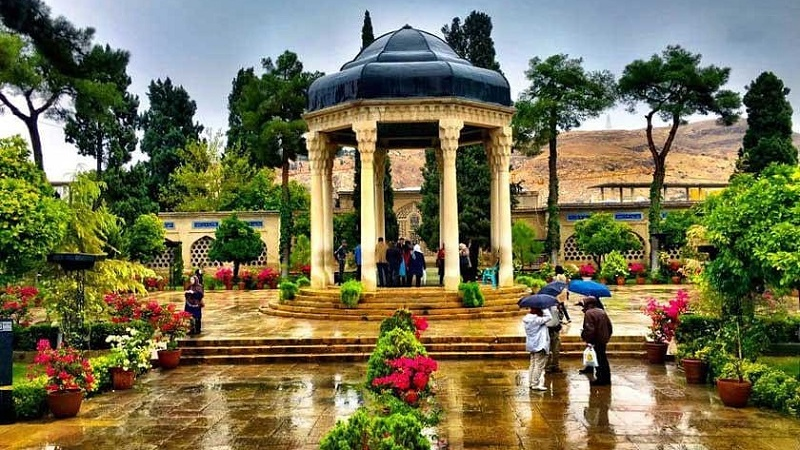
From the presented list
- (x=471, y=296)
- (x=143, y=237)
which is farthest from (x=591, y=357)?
(x=143, y=237)

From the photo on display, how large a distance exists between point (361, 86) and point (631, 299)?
478 inches

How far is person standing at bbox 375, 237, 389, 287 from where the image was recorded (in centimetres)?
2086

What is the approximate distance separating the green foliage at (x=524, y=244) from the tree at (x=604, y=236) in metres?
2.21

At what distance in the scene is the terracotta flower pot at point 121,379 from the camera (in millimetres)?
11453

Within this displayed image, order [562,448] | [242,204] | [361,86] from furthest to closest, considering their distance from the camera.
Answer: [242,204], [361,86], [562,448]

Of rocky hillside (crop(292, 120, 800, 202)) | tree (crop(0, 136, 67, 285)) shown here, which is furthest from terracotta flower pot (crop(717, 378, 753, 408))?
rocky hillside (crop(292, 120, 800, 202))

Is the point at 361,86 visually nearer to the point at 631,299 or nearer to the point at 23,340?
the point at 23,340

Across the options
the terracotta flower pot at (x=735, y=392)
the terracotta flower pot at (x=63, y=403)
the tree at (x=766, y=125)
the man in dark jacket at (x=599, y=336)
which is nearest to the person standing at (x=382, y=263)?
the man in dark jacket at (x=599, y=336)

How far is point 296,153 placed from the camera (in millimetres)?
34750

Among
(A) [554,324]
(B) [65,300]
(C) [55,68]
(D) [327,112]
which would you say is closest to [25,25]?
(C) [55,68]

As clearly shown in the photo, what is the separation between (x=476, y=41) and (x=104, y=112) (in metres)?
17.5

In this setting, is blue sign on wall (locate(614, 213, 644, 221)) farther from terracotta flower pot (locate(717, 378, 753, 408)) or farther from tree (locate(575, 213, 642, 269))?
terracotta flower pot (locate(717, 378, 753, 408))

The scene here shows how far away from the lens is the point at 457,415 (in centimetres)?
923

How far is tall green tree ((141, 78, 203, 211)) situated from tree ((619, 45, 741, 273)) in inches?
1076
